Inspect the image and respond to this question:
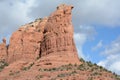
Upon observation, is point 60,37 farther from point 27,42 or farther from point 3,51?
point 3,51

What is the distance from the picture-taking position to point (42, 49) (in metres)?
81.5

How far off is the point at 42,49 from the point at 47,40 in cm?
219

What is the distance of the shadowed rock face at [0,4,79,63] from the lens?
76875mm

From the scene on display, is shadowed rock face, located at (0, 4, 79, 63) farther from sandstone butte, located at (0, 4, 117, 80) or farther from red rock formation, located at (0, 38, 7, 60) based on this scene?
red rock formation, located at (0, 38, 7, 60)

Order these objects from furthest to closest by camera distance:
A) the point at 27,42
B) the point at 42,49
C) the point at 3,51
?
the point at 3,51
the point at 27,42
the point at 42,49

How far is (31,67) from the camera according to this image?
7606cm

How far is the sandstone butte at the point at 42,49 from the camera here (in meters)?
74.0

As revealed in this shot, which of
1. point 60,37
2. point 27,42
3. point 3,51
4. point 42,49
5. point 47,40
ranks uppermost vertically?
point 27,42

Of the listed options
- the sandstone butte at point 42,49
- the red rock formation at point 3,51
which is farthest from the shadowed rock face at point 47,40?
the red rock formation at point 3,51

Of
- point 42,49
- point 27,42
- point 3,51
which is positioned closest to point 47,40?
point 42,49

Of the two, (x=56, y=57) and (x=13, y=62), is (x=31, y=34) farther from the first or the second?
(x=56, y=57)

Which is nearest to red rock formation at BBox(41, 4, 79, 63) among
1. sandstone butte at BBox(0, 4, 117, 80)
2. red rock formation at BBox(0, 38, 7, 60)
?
sandstone butte at BBox(0, 4, 117, 80)

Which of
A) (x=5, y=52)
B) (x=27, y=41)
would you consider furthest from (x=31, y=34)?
(x=5, y=52)

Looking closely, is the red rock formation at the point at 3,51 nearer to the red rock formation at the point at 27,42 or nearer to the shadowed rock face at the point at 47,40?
the shadowed rock face at the point at 47,40
